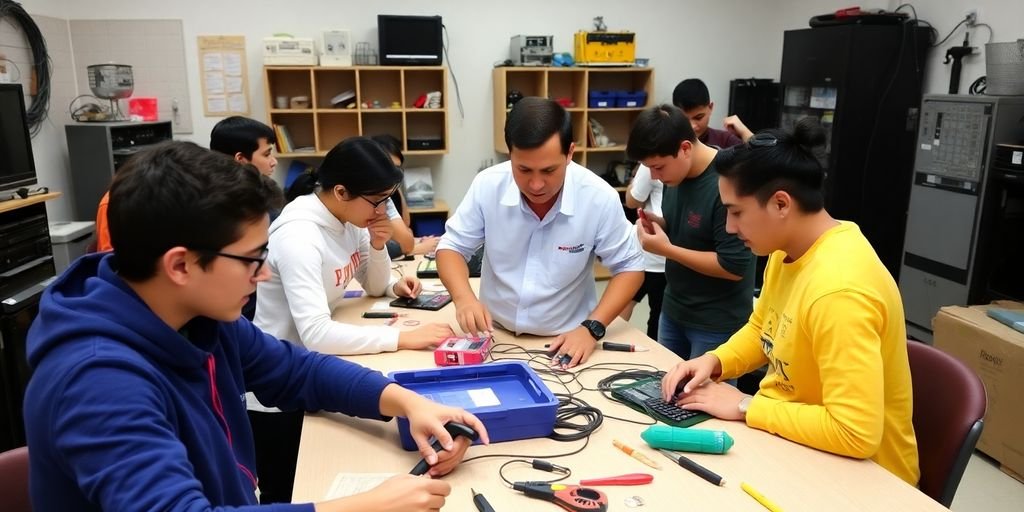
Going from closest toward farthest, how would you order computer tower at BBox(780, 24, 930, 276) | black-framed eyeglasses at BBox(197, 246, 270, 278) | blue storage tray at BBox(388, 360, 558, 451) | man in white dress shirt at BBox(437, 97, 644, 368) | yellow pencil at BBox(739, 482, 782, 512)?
black-framed eyeglasses at BBox(197, 246, 270, 278), yellow pencil at BBox(739, 482, 782, 512), blue storage tray at BBox(388, 360, 558, 451), man in white dress shirt at BBox(437, 97, 644, 368), computer tower at BBox(780, 24, 930, 276)

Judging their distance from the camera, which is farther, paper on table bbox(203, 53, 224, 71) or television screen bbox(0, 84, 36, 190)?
paper on table bbox(203, 53, 224, 71)

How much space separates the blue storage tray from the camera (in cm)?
139

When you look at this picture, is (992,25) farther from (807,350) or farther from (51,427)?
(51,427)

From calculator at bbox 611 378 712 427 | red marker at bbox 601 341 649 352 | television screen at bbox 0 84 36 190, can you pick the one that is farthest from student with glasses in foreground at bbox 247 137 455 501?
television screen at bbox 0 84 36 190

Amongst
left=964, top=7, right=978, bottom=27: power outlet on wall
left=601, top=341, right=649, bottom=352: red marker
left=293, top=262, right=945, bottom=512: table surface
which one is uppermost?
left=964, top=7, right=978, bottom=27: power outlet on wall

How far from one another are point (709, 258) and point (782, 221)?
2.29 ft

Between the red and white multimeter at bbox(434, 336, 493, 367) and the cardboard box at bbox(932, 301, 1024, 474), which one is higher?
the red and white multimeter at bbox(434, 336, 493, 367)

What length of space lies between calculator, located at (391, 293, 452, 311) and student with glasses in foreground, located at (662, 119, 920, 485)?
100cm

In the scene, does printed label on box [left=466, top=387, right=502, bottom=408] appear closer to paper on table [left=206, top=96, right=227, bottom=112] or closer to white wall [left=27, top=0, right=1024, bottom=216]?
white wall [left=27, top=0, right=1024, bottom=216]

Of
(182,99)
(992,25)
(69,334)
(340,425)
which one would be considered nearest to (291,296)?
(340,425)

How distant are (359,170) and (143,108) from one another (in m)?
3.74

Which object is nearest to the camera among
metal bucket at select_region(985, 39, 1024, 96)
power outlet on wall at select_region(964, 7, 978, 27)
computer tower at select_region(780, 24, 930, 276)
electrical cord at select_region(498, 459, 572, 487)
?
electrical cord at select_region(498, 459, 572, 487)

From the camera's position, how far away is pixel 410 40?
495 centimetres

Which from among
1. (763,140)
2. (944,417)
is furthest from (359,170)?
(944,417)
